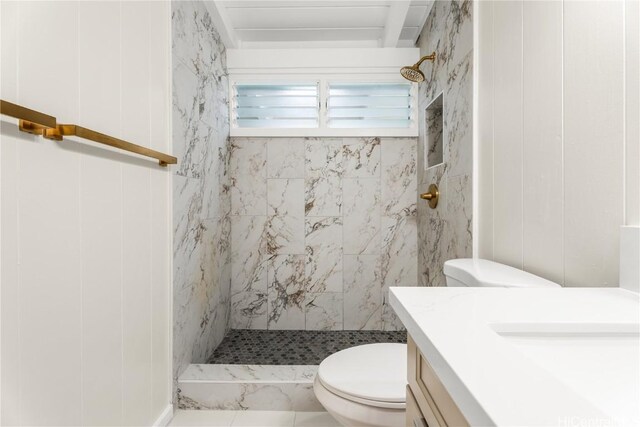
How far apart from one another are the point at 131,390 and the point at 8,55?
3.68 feet

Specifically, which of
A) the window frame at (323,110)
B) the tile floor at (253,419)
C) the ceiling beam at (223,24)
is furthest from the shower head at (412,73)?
the tile floor at (253,419)

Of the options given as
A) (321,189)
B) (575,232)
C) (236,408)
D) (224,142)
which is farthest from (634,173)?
(224,142)

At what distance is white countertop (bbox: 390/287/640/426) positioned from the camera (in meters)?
0.33

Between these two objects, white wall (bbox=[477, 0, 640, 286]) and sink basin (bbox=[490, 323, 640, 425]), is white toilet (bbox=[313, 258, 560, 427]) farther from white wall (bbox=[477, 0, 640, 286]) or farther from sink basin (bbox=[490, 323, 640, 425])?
sink basin (bbox=[490, 323, 640, 425])

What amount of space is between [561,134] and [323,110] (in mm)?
1829

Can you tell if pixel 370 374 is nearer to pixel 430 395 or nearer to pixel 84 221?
pixel 430 395

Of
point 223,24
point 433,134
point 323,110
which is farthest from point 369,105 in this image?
point 223,24

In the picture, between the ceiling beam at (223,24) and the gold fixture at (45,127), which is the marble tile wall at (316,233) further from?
the gold fixture at (45,127)

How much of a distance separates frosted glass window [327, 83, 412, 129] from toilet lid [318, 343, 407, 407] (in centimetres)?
171

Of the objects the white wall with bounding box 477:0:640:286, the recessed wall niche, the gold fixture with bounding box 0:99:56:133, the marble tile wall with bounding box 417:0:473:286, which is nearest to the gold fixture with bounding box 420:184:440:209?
the marble tile wall with bounding box 417:0:473:286

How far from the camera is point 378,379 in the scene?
1192 mm

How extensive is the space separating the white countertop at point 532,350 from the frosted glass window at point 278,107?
82.8 inches

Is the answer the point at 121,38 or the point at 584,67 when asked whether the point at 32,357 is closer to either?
the point at 121,38

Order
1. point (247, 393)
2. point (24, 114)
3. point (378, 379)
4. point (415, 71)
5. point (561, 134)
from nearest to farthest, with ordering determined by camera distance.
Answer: point (24, 114), point (561, 134), point (378, 379), point (247, 393), point (415, 71)
